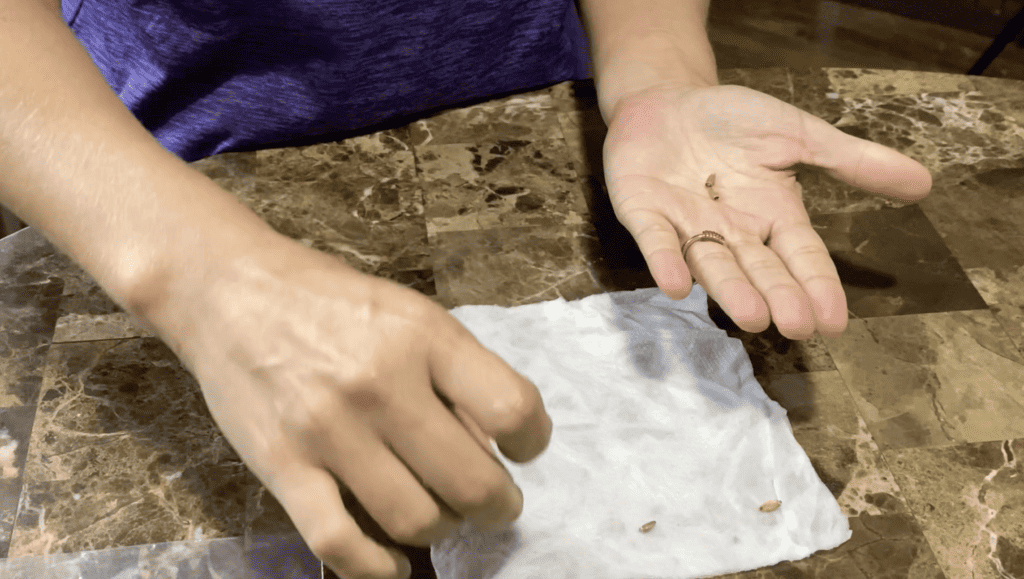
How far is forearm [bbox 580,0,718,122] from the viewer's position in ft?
3.36

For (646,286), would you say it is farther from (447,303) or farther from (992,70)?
(992,70)

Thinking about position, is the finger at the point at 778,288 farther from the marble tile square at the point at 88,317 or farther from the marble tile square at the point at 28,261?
the marble tile square at the point at 28,261

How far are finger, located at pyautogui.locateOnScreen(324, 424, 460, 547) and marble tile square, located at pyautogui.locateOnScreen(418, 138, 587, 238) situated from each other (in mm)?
490

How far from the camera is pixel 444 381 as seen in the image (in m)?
0.55

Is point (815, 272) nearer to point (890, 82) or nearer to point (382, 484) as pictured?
point (382, 484)

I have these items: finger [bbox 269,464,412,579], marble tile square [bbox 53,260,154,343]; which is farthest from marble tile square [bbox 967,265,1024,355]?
marble tile square [bbox 53,260,154,343]

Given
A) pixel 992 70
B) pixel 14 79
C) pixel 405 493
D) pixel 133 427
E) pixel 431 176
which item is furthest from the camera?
pixel 992 70

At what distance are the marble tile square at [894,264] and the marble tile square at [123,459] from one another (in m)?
0.77

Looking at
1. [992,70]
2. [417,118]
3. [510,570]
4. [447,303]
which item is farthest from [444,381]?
[992,70]

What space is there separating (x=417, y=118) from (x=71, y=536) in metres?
0.73

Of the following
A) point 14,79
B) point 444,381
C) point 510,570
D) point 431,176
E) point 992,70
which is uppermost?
point 14,79

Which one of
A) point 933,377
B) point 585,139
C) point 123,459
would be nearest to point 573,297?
point 585,139

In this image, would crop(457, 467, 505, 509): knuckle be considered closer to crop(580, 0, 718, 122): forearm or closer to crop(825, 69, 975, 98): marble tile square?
crop(580, 0, 718, 122): forearm

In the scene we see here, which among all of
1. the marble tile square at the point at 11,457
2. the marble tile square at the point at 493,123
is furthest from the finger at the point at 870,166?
the marble tile square at the point at 11,457
